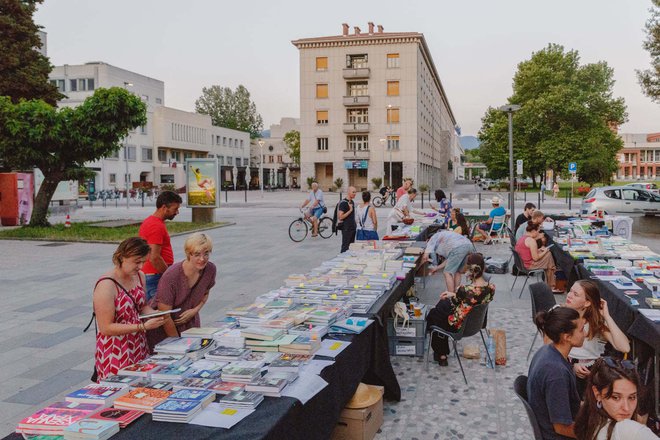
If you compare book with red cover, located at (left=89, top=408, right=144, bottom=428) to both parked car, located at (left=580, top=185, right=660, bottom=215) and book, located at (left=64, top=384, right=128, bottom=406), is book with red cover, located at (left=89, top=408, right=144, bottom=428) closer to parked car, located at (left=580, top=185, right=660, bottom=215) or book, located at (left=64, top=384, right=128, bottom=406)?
book, located at (left=64, top=384, right=128, bottom=406)

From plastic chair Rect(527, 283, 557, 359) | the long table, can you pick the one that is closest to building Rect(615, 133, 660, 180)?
plastic chair Rect(527, 283, 557, 359)

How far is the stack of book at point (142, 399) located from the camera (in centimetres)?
291

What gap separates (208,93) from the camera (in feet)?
331

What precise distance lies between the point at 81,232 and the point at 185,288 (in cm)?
1630

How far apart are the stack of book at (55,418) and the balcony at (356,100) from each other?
60271 mm

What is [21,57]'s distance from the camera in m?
29.7

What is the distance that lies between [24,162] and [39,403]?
56.9 ft

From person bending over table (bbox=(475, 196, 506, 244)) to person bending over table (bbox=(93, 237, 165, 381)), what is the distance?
1323cm

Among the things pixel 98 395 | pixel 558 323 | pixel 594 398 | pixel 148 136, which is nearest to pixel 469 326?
pixel 558 323

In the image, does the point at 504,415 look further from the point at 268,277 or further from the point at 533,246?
the point at 268,277

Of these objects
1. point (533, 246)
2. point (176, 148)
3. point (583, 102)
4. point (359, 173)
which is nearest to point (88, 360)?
point (533, 246)

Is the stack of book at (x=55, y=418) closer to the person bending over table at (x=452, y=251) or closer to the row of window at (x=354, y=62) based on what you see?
the person bending over table at (x=452, y=251)

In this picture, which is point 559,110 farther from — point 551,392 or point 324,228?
point 551,392

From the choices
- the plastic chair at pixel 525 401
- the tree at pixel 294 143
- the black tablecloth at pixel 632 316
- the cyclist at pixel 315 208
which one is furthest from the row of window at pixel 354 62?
the plastic chair at pixel 525 401
